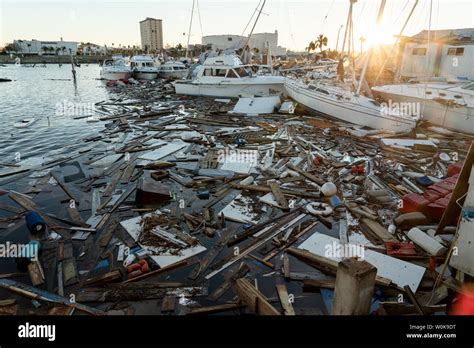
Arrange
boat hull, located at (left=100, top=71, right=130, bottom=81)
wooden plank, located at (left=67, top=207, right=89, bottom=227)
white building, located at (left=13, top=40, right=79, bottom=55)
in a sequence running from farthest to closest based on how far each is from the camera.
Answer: white building, located at (left=13, top=40, right=79, bottom=55) < boat hull, located at (left=100, top=71, right=130, bottom=81) < wooden plank, located at (left=67, top=207, right=89, bottom=227)

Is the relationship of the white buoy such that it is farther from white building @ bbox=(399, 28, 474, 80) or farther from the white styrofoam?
white building @ bbox=(399, 28, 474, 80)

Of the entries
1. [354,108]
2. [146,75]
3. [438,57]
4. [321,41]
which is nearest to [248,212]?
[354,108]

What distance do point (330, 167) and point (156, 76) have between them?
38915mm

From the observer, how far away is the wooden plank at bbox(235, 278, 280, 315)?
14.3 ft

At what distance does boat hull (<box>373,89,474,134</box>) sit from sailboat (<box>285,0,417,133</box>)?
136 cm

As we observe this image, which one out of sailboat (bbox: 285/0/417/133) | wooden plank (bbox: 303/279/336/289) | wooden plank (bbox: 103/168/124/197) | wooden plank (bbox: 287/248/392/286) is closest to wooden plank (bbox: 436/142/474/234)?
wooden plank (bbox: 287/248/392/286)

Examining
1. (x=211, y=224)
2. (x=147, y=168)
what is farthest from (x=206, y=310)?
(x=147, y=168)

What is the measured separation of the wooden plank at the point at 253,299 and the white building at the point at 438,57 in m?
27.7

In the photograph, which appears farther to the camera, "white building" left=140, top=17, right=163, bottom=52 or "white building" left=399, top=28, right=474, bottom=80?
"white building" left=140, top=17, right=163, bottom=52

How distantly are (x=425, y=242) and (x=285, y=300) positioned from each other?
3.66m

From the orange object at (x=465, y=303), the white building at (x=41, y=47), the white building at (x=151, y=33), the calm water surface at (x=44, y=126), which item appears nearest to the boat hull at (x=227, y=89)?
the calm water surface at (x=44, y=126)

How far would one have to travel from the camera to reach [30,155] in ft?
41.3

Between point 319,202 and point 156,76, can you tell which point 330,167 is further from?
point 156,76

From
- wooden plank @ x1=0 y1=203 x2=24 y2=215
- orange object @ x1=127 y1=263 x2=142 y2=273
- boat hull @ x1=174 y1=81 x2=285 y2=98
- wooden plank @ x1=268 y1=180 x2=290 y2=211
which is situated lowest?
orange object @ x1=127 y1=263 x2=142 y2=273
